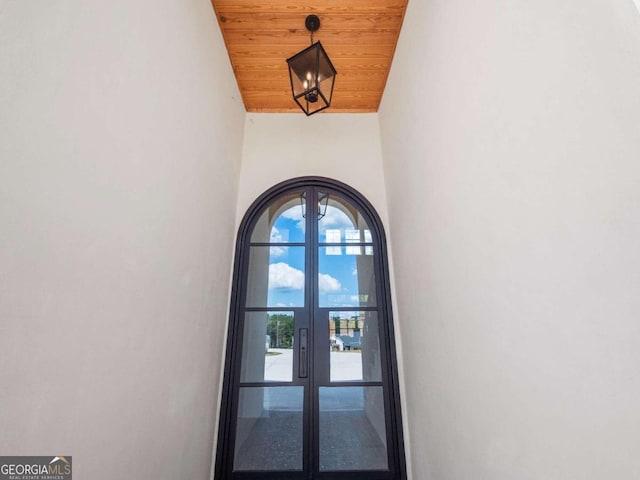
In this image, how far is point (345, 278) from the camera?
2.52 metres

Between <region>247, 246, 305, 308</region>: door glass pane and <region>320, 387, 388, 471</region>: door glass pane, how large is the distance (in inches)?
32.8

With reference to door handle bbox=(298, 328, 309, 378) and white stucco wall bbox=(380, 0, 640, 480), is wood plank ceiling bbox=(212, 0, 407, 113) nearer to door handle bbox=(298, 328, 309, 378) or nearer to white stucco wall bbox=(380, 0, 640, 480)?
white stucco wall bbox=(380, 0, 640, 480)

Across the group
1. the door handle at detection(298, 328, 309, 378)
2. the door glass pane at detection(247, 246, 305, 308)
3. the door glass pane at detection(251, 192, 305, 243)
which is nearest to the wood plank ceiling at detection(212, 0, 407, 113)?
the door glass pane at detection(251, 192, 305, 243)

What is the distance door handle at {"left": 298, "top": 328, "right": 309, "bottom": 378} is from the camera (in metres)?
2.23

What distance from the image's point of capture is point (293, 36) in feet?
7.41

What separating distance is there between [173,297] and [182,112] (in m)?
1.05

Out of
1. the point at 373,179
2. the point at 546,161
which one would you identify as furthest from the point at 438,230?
the point at 373,179

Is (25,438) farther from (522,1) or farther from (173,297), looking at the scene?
(522,1)

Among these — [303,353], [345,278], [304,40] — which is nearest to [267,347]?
[303,353]

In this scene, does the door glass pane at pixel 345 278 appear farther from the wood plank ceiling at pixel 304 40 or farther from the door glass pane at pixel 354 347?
the wood plank ceiling at pixel 304 40

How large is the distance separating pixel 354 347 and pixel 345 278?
2.02 feet

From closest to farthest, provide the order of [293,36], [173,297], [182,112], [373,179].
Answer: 1. [173,297]
2. [182,112]
3. [293,36]
4. [373,179]

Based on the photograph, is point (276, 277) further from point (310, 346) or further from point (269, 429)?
point (269, 429)

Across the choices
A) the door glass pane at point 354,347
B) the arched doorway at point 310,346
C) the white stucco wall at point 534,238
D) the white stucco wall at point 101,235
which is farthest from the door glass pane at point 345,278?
the white stucco wall at point 101,235
